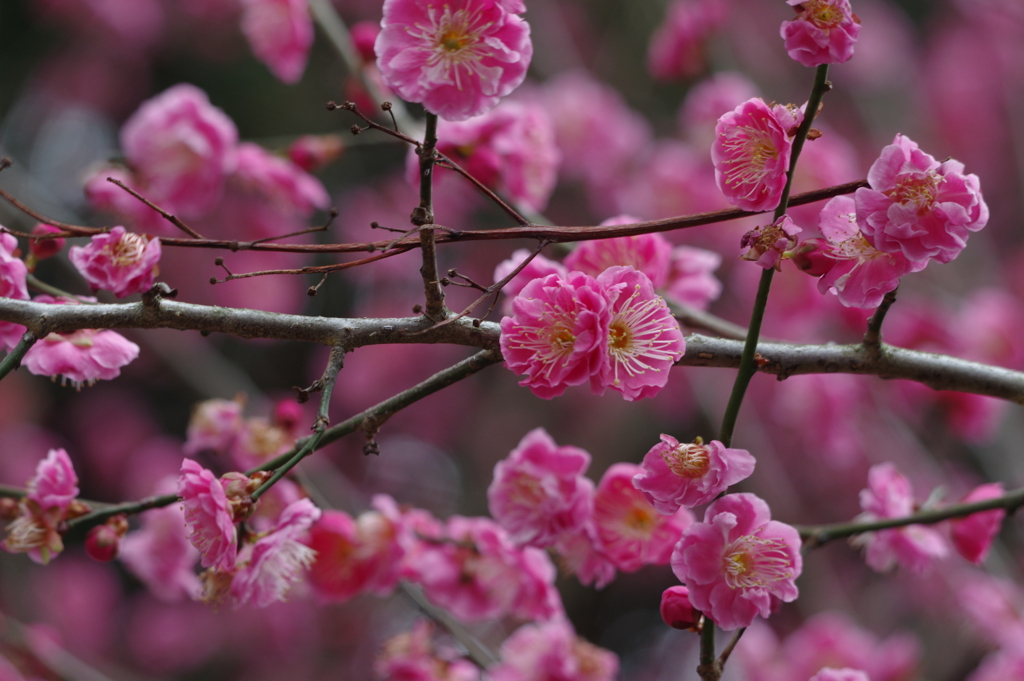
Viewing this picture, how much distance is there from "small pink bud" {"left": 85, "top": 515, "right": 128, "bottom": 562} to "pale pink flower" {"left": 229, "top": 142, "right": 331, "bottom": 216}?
0.64 meters

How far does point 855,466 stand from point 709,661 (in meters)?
2.26

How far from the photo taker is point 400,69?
64cm

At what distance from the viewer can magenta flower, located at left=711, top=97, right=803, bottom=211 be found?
608 mm

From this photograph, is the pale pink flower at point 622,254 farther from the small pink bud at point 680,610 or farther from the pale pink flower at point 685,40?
the pale pink flower at point 685,40

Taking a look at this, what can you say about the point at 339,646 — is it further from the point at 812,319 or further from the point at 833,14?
the point at 833,14

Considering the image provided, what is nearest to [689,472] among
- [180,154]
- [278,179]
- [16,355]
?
[16,355]

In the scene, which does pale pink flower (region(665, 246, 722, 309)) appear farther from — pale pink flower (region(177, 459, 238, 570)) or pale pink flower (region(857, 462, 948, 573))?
pale pink flower (region(177, 459, 238, 570))

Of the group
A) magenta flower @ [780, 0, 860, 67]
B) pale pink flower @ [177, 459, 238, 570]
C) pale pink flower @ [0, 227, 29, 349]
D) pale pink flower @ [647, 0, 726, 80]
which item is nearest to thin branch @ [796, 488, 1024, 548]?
magenta flower @ [780, 0, 860, 67]

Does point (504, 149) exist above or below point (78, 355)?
above

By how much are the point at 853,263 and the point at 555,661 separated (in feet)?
2.28

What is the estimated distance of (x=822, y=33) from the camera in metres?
0.59

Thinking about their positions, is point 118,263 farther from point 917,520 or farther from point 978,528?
point 978,528

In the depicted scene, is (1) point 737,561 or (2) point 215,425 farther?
(2) point 215,425

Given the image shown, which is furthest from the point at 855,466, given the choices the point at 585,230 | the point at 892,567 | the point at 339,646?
the point at 585,230
